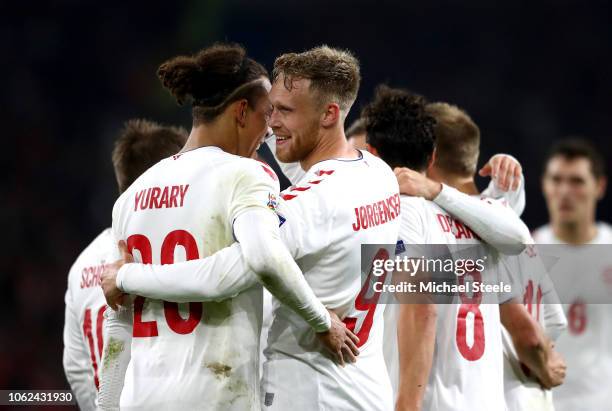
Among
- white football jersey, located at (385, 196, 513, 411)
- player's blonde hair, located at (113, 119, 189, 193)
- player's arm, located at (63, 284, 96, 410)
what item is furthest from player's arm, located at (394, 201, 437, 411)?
player's arm, located at (63, 284, 96, 410)

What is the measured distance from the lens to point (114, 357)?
12.7 ft

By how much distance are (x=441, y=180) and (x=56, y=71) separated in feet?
23.5

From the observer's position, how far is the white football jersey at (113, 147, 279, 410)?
3.54m

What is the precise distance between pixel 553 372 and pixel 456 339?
767 millimetres

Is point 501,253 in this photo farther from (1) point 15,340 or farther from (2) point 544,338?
(1) point 15,340

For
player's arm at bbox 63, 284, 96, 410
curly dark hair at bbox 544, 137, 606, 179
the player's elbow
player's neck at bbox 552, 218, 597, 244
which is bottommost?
player's arm at bbox 63, 284, 96, 410

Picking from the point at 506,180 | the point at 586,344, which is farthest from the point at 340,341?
the point at 586,344

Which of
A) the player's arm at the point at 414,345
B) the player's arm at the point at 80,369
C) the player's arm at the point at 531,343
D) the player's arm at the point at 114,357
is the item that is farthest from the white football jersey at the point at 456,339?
the player's arm at the point at 80,369

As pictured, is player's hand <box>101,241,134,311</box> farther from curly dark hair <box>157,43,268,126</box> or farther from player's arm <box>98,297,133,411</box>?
curly dark hair <box>157,43,268,126</box>

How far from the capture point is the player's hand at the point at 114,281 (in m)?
3.71

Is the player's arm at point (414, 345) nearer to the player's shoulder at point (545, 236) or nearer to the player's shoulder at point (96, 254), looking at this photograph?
the player's shoulder at point (96, 254)

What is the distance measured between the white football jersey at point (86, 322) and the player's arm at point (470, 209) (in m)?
1.64

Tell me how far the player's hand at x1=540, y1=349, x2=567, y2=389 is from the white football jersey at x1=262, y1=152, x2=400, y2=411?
4.47 feet

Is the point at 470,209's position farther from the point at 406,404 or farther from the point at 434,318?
the point at 406,404
